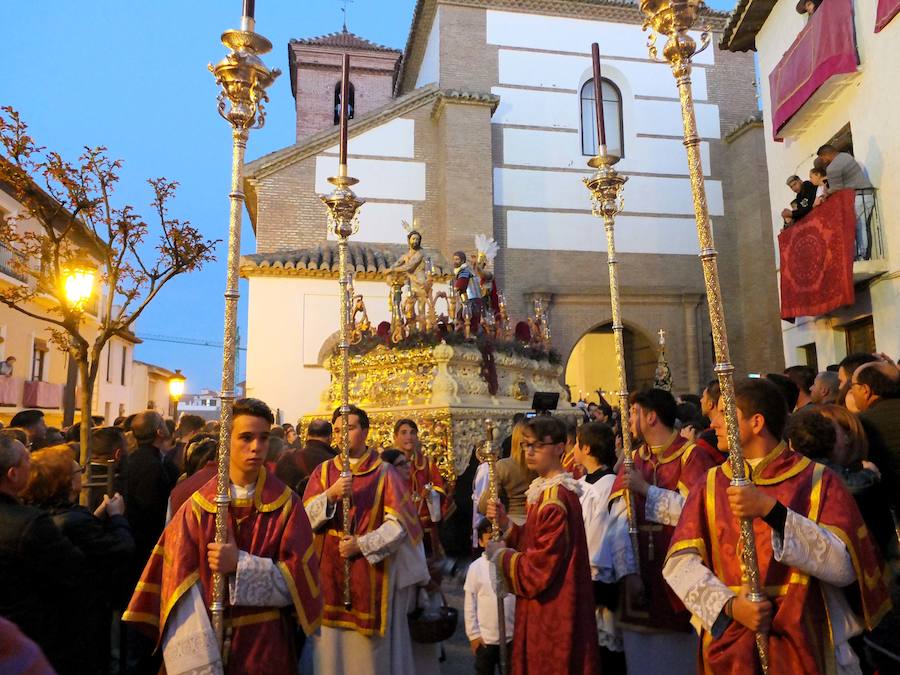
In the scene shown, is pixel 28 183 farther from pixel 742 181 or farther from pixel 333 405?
pixel 742 181

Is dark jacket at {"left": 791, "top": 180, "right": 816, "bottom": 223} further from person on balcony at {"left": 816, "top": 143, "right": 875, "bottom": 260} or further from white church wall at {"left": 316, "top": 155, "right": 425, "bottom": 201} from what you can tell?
white church wall at {"left": 316, "top": 155, "right": 425, "bottom": 201}

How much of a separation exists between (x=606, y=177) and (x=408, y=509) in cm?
230

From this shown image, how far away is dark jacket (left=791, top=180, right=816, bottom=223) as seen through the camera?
10.1 metres

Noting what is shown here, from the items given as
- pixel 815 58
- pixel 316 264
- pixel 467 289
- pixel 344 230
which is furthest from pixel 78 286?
pixel 815 58

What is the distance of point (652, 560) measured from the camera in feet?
12.0

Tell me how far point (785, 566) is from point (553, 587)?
3.54 ft

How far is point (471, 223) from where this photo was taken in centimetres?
1683

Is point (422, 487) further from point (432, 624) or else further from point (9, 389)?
point (9, 389)

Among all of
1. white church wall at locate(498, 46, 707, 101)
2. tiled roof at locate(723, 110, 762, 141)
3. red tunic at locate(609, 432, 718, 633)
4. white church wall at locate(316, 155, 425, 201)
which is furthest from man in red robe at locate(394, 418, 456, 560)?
tiled roof at locate(723, 110, 762, 141)

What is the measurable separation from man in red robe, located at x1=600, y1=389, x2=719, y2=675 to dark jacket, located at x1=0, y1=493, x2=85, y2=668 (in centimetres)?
261

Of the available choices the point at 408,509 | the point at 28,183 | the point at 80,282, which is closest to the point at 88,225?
the point at 28,183

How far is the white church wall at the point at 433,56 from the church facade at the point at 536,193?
0.28 feet

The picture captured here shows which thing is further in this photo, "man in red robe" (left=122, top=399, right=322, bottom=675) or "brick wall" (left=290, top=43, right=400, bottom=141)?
"brick wall" (left=290, top=43, right=400, bottom=141)

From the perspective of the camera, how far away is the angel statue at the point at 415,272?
959cm
